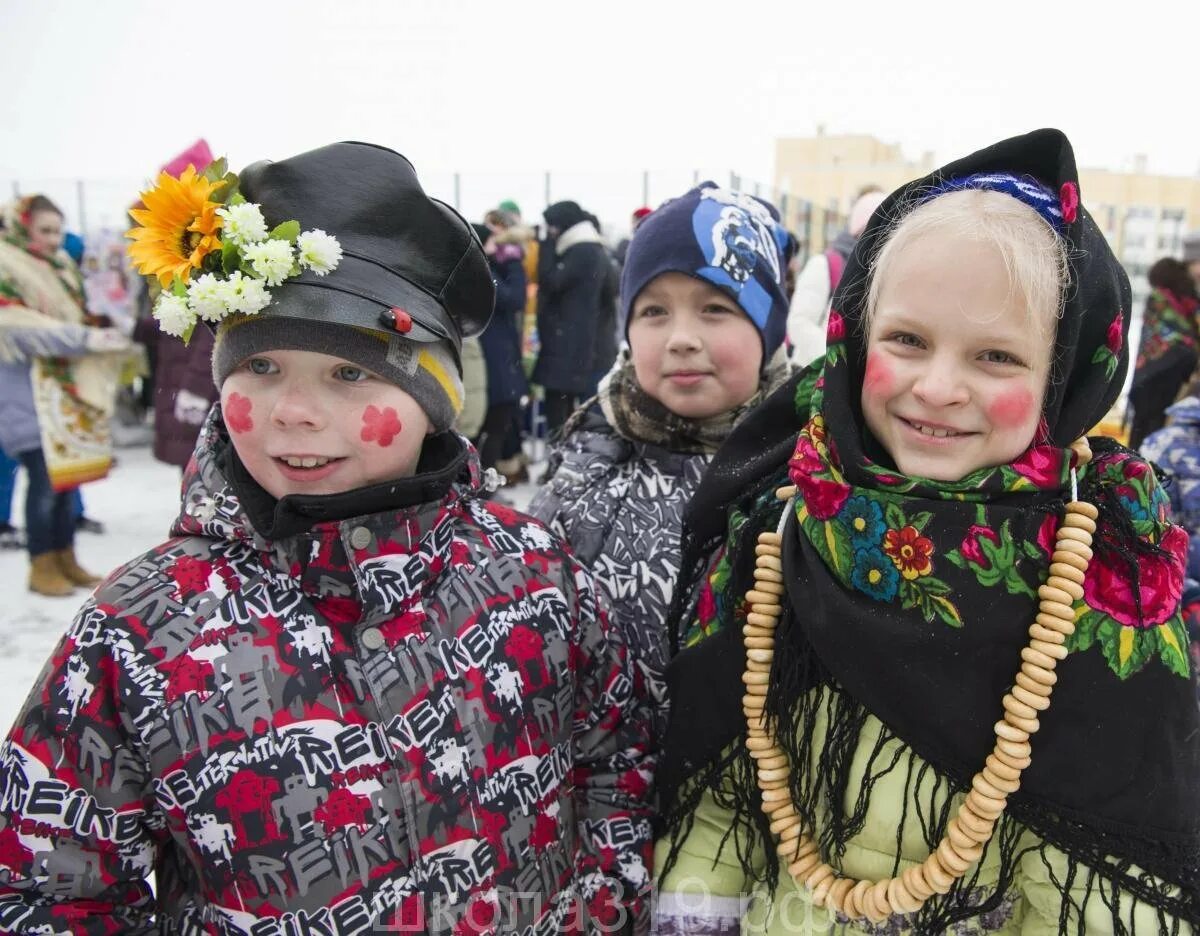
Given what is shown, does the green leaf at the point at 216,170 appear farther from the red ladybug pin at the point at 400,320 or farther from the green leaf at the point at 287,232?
the red ladybug pin at the point at 400,320

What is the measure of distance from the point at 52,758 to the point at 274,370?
537 mm

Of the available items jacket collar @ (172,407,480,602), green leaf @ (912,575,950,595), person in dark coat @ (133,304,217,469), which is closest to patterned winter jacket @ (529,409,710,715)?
jacket collar @ (172,407,480,602)

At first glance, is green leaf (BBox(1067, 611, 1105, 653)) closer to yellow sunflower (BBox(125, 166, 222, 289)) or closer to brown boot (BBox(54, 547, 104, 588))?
yellow sunflower (BBox(125, 166, 222, 289))

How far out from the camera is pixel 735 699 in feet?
4.20

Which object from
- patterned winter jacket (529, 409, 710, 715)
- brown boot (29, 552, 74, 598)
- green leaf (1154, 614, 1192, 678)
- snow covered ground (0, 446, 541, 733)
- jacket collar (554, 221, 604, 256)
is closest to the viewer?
green leaf (1154, 614, 1192, 678)

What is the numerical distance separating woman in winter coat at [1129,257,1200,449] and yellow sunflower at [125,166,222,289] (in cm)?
562

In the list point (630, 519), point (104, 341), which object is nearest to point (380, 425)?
point (630, 519)

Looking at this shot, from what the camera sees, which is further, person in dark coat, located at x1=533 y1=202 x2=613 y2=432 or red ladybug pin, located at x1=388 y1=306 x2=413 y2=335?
person in dark coat, located at x1=533 y1=202 x2=613 y2=432

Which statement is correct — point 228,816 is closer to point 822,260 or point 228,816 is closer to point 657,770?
point 657,770

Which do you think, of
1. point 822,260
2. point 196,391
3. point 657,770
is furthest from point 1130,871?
point 196,391

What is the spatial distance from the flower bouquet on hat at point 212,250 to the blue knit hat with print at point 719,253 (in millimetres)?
706

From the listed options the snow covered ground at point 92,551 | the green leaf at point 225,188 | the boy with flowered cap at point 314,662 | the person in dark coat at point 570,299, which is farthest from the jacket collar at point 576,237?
the green leaf at point 225,188

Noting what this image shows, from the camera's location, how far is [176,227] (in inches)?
45.8

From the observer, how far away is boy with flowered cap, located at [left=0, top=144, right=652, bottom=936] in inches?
43.0
